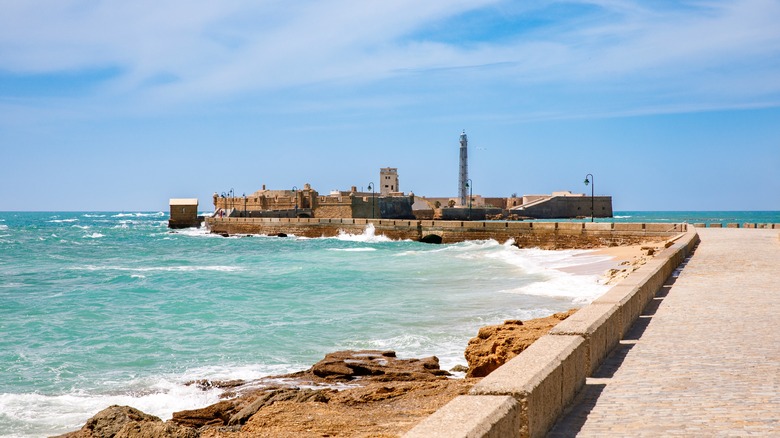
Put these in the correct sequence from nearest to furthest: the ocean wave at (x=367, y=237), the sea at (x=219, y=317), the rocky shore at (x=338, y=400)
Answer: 1. the rocky shore at (x=338, y=400)
2. the sea at (x=219, y=317)
3. the ocean wave at (x=367, y=237)

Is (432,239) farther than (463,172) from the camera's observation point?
No

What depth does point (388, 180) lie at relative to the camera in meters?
112

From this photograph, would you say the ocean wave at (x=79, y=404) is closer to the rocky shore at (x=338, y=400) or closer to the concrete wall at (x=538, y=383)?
the rocky shore at (x=338, y=400)

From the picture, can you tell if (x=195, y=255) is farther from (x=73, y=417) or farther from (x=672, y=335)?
(x=672, y=335)

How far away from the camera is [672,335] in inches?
301

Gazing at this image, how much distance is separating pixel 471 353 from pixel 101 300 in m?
16.6

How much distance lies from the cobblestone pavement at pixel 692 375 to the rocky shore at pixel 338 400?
1.45 meters

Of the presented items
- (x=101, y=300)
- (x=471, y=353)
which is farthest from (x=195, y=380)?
(x=101, y=300)

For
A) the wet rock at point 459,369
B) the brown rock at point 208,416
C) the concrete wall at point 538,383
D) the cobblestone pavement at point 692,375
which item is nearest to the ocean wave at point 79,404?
the brown rock at point 208,416

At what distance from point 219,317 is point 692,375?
14217 mm

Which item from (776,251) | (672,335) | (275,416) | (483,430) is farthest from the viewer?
(776,251)

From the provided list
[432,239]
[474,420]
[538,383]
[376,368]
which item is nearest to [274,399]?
[376,368]

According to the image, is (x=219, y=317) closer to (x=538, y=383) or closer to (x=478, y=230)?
(x=538, y=383)

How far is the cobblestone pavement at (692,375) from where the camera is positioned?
4598 millimetres
